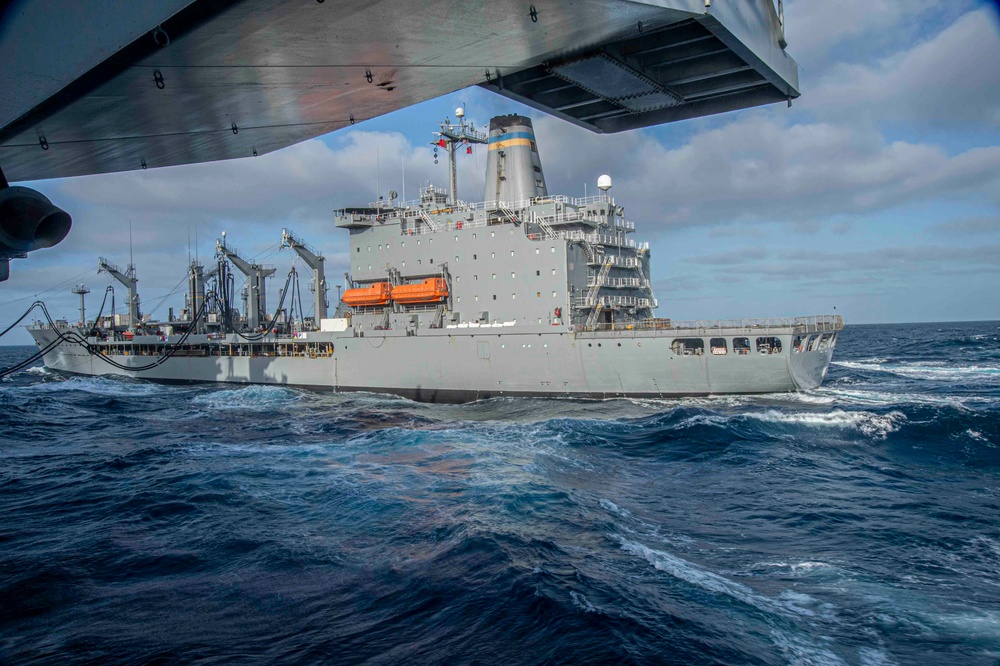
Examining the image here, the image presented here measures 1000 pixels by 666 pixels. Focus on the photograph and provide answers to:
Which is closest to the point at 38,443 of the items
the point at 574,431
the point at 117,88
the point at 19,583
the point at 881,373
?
the point at 19,583

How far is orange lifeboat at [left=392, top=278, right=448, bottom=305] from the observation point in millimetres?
28266

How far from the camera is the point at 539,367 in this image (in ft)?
82.0

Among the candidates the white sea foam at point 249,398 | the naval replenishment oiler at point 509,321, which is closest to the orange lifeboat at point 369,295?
the naval replenishment oiler at point 509,321

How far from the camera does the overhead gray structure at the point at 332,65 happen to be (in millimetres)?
4816

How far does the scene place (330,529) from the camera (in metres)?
9.77

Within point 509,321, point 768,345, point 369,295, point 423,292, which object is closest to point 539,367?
point 509,321

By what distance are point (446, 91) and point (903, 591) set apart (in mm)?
7738

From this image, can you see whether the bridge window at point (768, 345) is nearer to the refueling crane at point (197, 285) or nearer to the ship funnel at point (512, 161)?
the ship funnel at point (512, 161)

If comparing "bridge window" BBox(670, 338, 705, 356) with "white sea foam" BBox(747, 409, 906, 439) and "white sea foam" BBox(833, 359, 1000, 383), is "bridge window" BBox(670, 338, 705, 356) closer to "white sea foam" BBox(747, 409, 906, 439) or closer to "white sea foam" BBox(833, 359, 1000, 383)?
"white sea foam" BBox(747, 409, 906, 439)

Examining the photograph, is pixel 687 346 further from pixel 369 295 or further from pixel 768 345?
pixel 369 295

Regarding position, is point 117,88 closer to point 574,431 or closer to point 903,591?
point 903,591

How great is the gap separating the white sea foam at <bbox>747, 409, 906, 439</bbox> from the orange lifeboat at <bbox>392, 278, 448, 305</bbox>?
14.2m

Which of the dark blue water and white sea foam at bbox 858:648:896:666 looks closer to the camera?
white sea foam at bbox 858:648:896:666

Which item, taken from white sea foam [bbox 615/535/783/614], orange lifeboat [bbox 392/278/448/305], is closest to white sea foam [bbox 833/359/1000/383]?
orange lifeboat [bbox 392/278/448/305]
